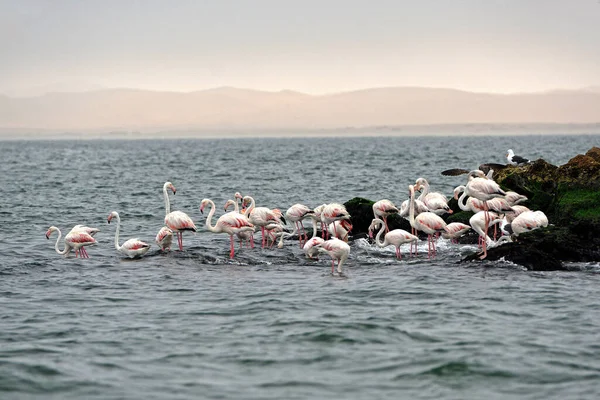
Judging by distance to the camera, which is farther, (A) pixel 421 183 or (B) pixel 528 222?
(A) pixel 421 183

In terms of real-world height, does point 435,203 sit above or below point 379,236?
above

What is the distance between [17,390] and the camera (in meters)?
11.2

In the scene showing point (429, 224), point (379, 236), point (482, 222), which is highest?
point (482, 222)

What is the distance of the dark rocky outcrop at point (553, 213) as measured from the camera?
736 inches

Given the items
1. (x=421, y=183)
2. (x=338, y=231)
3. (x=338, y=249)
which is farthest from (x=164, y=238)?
(x=421, y=183)

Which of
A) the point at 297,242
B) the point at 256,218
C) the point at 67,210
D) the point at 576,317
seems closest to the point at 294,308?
the point at 576,317

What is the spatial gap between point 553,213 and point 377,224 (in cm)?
492

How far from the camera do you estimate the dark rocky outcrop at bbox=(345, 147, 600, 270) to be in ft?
61.4

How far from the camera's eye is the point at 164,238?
847 inches

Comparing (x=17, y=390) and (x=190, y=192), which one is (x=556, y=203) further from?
(x=190, y=192)

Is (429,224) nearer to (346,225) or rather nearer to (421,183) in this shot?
(346,225)

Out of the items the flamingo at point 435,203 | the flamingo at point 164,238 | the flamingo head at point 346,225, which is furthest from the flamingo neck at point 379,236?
the flamingo at point 164,238

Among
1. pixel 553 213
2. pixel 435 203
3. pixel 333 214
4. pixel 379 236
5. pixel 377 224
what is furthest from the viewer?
pixel 435 203

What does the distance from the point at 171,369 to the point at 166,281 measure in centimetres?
648
